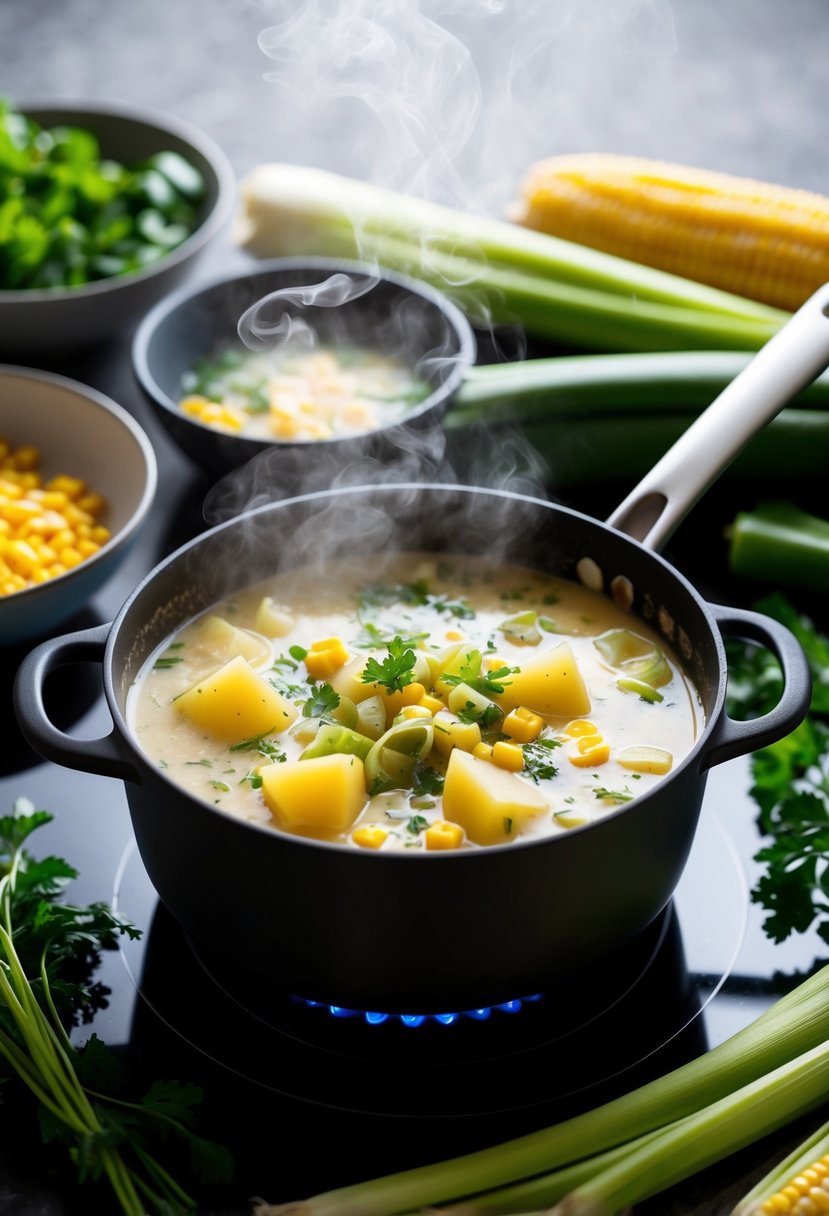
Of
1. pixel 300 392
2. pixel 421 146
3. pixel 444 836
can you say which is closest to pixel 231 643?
pixel 444 836

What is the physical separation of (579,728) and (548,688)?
0.07 metres

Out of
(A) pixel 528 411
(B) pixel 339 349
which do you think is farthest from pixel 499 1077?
(B) pixel 339 349

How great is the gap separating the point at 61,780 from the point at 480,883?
93 cm

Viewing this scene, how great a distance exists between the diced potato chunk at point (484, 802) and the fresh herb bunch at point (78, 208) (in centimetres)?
171

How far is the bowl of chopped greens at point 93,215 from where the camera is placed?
265 centimetres

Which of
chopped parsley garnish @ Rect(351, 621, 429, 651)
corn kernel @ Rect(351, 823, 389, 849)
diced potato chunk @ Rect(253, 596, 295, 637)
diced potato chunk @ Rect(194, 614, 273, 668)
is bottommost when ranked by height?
diced potato chunk @ Rect(194, 614, 273, 668)

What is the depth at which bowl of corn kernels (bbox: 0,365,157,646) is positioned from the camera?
2.04 m

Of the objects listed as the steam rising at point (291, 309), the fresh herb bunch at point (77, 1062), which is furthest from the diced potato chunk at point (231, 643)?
the steam rising at point (291, 309)

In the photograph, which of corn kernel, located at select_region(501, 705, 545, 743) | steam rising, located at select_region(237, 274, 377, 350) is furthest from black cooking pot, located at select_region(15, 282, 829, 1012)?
steam rising, located at select_region(237, 274, 377, 350)

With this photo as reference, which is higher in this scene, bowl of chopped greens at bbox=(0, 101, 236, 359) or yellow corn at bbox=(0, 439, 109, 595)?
bowl of chopped greens at bbox=(0, 101, 236, 359)

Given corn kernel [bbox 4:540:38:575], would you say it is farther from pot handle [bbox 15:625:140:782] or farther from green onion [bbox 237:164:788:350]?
green onion [bbox 237:164:788:350]

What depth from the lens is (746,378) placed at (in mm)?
1935

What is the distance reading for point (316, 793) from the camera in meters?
1.47

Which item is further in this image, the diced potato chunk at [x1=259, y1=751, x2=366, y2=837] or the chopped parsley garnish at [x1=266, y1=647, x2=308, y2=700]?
the chopped parsley garnish at [x1=266, y1=647, x2=308, y2=700]
